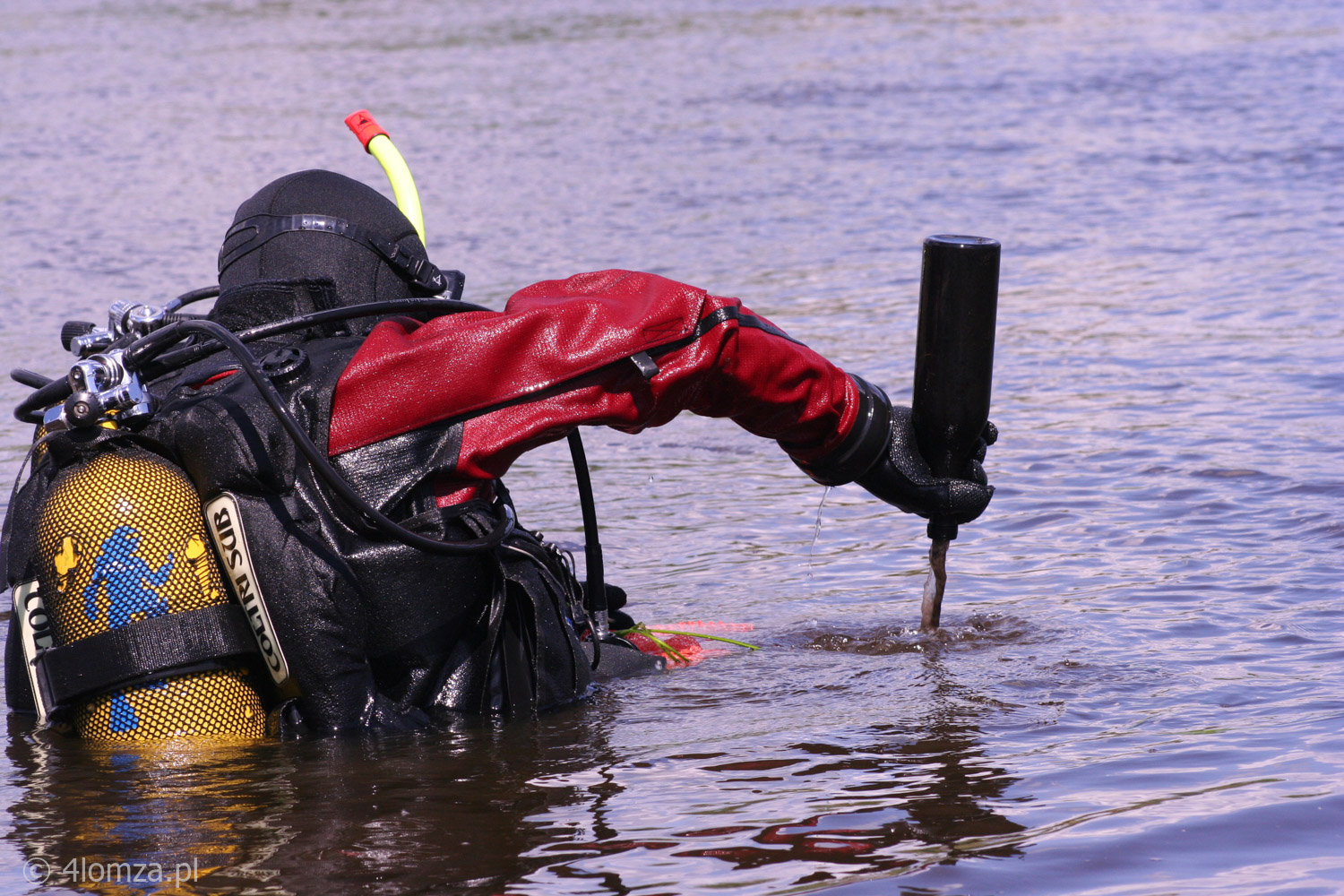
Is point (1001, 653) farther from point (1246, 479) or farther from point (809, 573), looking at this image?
point (1246, 479)

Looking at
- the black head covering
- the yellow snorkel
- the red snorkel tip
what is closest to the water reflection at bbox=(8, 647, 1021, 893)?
the black head covering

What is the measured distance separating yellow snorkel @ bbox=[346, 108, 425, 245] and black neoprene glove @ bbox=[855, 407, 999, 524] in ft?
3.88

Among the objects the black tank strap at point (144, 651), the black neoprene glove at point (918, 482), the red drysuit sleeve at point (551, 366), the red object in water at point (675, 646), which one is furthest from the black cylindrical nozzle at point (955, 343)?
the black tank strap at point (144, 651)

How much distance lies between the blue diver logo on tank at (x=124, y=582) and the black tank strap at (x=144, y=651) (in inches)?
0.9

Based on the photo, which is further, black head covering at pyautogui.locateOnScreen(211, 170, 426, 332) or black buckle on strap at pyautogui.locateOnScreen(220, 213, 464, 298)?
black buckle on strap at pyautogui.locateOnScreen(220, 213, 464, 298)

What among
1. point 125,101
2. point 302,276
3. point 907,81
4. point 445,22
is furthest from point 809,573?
point 445,22

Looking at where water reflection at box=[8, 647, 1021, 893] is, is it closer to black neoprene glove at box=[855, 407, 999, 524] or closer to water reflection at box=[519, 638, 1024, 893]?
water reflection at box=[519, 638, 1024, 893]

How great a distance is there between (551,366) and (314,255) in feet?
2.25

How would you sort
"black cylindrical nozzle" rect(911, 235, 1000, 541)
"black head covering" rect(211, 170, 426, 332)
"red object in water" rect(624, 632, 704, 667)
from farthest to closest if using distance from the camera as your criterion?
"red object in water" rect(624, 632, 704, 667) < "black cylindrical nozzle" rect(911, 235, 1000, 541) < "black head covering" rect(211, 170, 426, 332)

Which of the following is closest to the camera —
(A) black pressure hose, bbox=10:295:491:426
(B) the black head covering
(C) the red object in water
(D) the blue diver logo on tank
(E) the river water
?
(E) the river water

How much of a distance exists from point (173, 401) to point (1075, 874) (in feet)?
6.15

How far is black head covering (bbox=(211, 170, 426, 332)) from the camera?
3.31m

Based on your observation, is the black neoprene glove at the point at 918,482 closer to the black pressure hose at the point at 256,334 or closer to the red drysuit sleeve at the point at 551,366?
the red drysuit sleeve at the point at 551,366

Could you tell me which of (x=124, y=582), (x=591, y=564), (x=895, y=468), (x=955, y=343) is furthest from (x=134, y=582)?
(x=955, y=343)
